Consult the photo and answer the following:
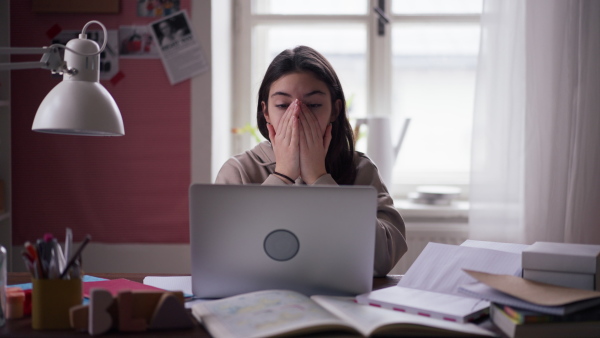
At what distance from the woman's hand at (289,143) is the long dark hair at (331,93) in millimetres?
105

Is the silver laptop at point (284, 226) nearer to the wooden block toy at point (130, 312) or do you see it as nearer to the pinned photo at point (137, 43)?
the wooden block toy at point (130, 312)

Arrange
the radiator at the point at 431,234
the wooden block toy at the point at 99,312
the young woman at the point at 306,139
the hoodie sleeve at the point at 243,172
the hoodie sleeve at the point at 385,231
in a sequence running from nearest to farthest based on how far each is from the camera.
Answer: the wooden block toy at the point at 99,312 → the hoodie sleeve at the point at 385,231 → the young woman at the point at 306,139 → the hoodie sleeve at the point at 243,172 → the radiator at the point at 431,234

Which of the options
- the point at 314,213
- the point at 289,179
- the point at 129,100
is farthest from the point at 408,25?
the point at 314,213

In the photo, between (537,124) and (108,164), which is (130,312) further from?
(537,124)

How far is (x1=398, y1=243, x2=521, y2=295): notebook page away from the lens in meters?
1.09

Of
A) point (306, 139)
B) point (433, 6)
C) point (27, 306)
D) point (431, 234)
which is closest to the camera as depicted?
point (27, 306)

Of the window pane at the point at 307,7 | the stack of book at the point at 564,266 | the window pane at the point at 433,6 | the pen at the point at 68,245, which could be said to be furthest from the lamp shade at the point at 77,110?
the window pane at the point at 433,6

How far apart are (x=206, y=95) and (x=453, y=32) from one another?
45.7 inches

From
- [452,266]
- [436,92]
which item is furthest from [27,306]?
[436,92]

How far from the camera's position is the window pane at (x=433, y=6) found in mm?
2773

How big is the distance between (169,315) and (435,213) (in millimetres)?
1861

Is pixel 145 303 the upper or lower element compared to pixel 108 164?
lower

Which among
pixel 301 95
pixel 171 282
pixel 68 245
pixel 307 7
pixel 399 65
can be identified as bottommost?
pixel 171 282

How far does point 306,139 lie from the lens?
151 cm
